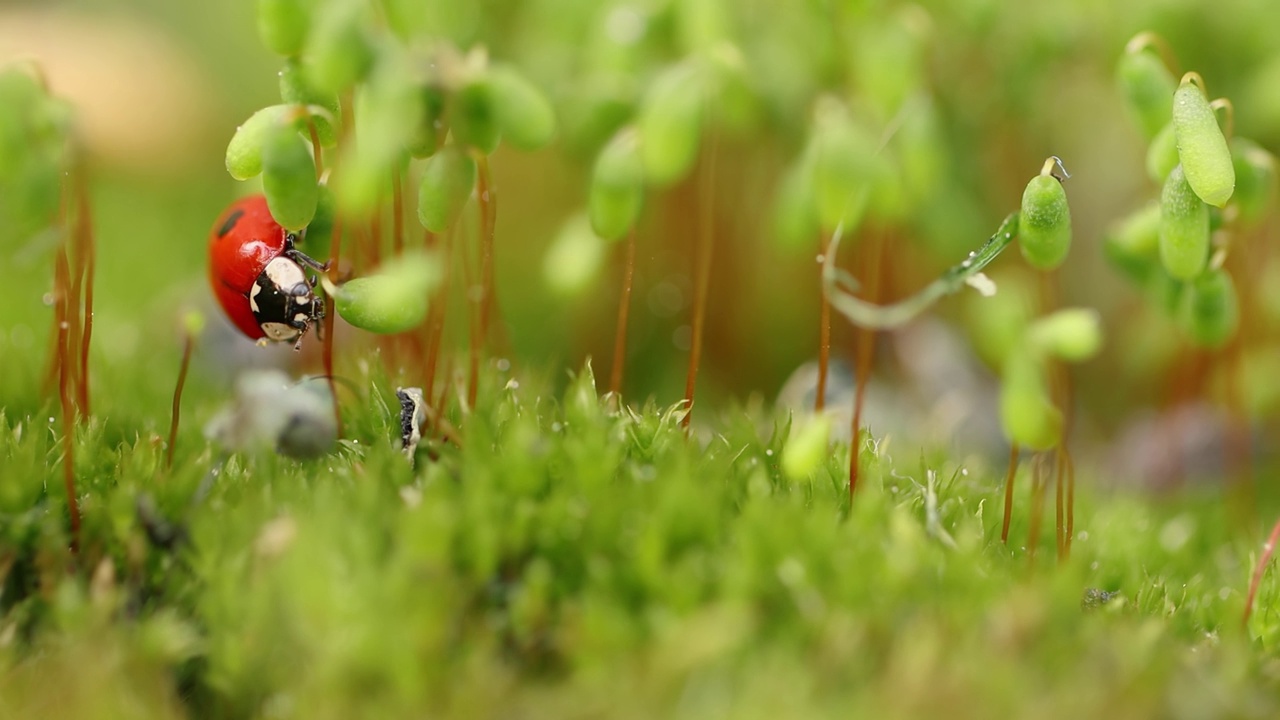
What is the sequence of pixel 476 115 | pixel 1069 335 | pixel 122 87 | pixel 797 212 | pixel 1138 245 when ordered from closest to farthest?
pixel 1069 335
pixel 476 115
pixel 1138 245
pixel 797 212
pixel 122 87

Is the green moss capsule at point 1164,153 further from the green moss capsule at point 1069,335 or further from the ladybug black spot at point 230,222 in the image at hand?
the ladybug black spot at point 230,222

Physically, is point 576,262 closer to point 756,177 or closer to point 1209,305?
point 1209,305

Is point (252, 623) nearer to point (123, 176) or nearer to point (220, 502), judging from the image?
point (220, 502)

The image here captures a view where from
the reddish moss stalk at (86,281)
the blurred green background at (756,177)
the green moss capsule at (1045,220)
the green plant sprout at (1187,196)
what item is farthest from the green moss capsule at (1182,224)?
the reddish moss stalk at (86,281)

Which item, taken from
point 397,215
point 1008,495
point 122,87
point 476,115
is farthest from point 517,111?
point 122,87

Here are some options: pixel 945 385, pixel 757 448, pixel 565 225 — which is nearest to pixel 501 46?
pixel 565 225

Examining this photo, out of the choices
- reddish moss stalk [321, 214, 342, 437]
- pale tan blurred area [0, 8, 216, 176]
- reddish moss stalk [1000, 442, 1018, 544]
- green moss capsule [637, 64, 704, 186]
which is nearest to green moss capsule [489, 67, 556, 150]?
green moss capsule [637, 64, 704, 186]
